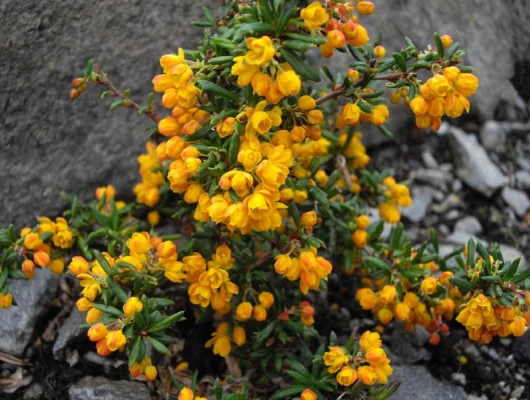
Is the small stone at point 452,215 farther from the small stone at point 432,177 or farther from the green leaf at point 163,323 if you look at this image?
the green leaf at point 163,323

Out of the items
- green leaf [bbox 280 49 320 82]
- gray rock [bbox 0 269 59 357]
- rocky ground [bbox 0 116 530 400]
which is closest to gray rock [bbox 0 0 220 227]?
gray rock [bbox 0 269 59 357]

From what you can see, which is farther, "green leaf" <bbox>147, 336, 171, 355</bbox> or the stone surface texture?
the stone surface texture

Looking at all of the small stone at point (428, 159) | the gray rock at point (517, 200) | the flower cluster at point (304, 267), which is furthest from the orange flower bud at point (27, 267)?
the gray rock at point (517, 200)

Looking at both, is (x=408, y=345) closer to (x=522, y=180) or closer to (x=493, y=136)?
(x=522, y=180)

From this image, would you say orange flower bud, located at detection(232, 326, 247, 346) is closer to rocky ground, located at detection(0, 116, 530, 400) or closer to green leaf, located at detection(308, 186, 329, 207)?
rocky ground, located at detection(0, 116, 530, 400)

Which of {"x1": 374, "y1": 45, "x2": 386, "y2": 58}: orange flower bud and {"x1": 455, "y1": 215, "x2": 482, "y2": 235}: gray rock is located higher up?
{"x1": 374, "y1": 45, "x2": 386, "y2": 58}: orange flower bud

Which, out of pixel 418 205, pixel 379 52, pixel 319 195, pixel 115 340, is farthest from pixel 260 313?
pixel 418 205
